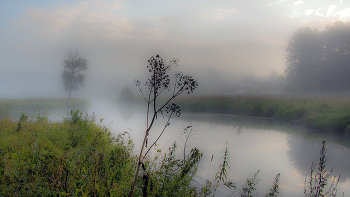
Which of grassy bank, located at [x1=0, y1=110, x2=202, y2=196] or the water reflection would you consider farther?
the water reflection

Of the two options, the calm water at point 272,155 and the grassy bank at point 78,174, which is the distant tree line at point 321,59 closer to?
the calm water at point 272,155

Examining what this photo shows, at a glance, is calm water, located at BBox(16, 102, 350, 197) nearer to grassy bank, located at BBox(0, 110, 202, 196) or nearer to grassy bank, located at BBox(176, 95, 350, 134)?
grassy bank, located at BBox(0, 110, 202, 196)

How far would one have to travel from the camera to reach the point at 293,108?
15125mm

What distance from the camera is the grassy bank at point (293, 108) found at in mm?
10922

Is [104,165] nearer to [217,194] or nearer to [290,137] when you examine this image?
[217,194]

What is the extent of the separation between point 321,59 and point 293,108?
2391cm

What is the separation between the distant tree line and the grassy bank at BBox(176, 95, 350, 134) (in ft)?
54.2

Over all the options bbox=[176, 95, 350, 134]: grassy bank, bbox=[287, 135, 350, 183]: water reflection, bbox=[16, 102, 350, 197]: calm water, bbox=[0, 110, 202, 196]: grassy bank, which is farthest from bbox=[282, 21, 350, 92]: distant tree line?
bbox=[0, 110, 202, 196]: grassy bank

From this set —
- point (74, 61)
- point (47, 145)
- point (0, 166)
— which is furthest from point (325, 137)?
point (74, 61)

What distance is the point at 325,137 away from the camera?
973 centimetres

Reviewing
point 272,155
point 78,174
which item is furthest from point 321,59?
point 78,174

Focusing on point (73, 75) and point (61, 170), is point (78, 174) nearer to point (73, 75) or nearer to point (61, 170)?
point (61, 170)

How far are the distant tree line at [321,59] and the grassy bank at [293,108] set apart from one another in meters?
16.5

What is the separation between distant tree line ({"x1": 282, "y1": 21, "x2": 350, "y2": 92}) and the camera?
→ 3059 cm
